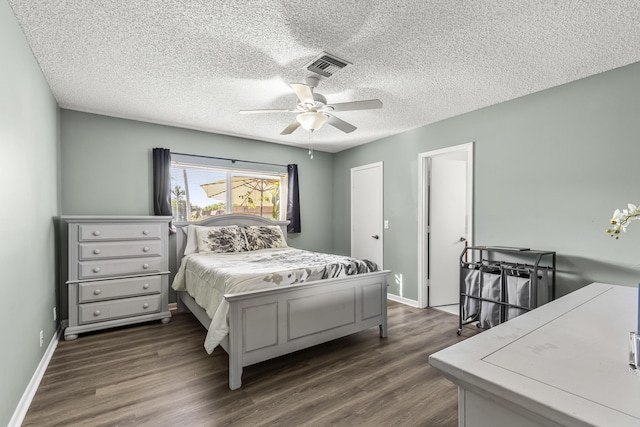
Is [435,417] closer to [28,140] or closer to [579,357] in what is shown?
[579,357]

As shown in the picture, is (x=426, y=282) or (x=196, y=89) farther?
(x=426, y=282)

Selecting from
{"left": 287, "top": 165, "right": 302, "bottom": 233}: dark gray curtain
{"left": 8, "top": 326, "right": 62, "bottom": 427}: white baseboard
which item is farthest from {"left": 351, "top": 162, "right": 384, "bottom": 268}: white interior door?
{"left": 8, "top": 326, "right": 62, "bottom": 427}: white baseboard

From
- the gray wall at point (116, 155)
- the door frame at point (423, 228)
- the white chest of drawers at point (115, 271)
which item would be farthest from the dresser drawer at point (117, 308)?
the door frame at point (423, 228)

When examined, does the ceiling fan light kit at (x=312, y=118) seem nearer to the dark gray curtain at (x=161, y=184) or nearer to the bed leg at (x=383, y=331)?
the bed leg at (x=383, y=331)

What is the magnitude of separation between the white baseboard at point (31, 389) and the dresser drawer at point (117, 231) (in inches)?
39.7

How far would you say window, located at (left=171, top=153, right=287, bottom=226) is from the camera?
4.20 meters

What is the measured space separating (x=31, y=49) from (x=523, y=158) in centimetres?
A: 435

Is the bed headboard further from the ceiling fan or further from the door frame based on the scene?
the ceiling fan

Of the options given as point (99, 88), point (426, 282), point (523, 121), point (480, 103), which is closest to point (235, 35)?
point (99, 88)

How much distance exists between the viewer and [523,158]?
3.12 m

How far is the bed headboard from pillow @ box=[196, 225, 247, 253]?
237mm

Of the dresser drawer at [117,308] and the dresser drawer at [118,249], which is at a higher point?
the dresser drawer at [118,249]

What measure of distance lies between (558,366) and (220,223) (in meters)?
4.03

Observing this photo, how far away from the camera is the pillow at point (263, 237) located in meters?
4.07
